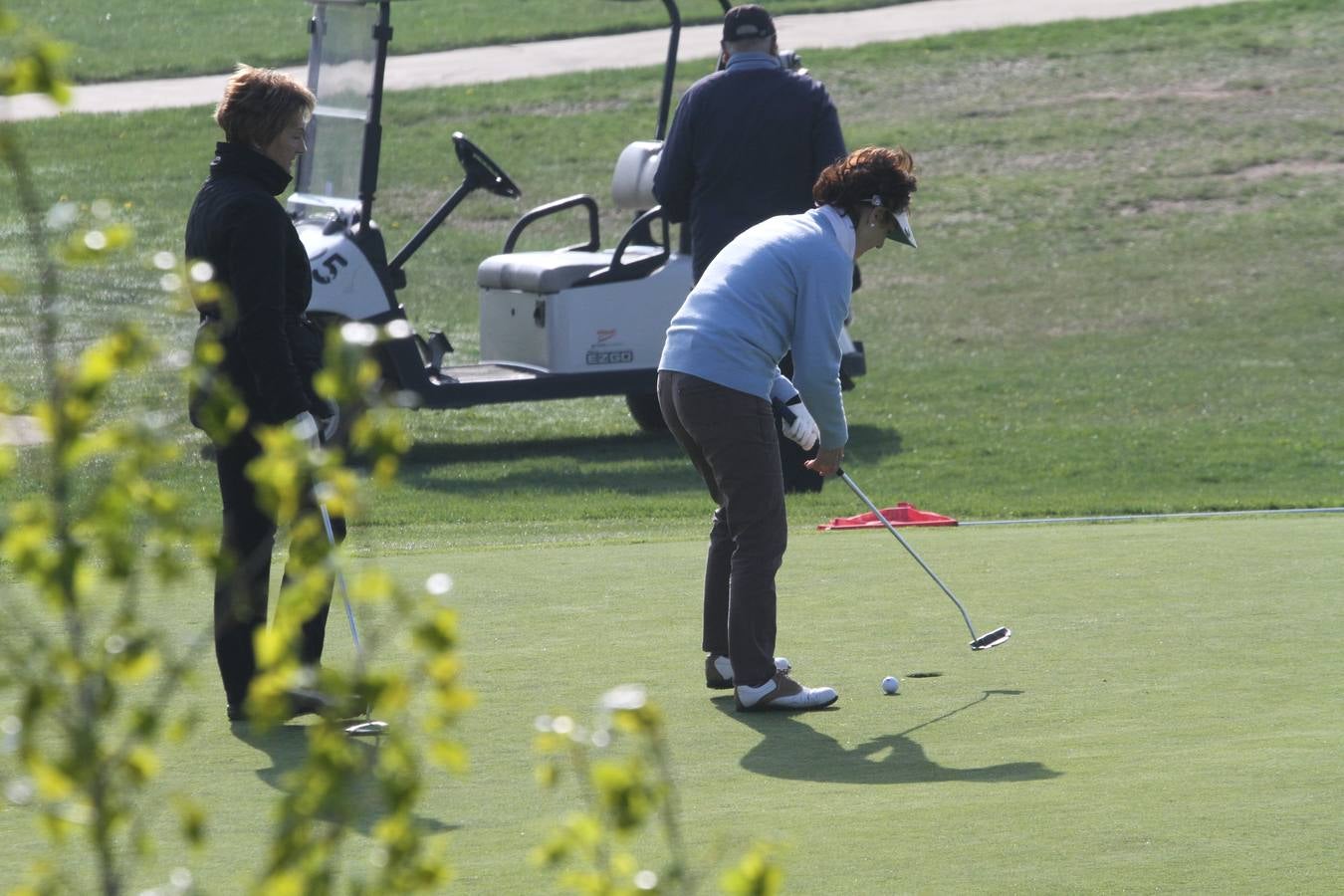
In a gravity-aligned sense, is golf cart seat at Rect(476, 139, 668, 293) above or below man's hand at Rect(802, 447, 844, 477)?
below

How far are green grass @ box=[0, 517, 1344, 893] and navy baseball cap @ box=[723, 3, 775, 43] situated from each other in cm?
229

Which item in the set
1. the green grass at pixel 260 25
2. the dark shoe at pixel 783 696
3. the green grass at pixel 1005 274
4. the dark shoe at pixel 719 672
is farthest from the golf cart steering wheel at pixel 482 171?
the green grass at pixel 260 25

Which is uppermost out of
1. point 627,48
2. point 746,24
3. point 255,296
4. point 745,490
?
point 746,24

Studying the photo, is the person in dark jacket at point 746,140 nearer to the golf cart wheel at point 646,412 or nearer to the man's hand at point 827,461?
the man's hand at point 827,461

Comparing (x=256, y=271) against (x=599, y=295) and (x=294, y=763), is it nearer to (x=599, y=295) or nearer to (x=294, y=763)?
(x=294, y=763)

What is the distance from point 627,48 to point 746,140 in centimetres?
2132

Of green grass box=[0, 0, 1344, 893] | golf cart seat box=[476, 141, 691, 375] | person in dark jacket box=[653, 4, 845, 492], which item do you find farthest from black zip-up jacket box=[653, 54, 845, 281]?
golf cart seat box=[476, 141, 691, 375]

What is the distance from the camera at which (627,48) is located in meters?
30.5

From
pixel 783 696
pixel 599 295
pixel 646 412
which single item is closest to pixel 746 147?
pixel 599 295

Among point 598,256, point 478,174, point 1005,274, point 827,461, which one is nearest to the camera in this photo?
point 827,461

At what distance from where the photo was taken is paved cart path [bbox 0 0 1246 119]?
28422 millimetres

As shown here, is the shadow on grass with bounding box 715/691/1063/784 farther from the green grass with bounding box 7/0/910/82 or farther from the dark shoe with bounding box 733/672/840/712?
the green grass with bounding box 7/0/910/82

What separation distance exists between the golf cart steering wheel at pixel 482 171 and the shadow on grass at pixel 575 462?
177 cm

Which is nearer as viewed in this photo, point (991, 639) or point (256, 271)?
point (256, 271)
